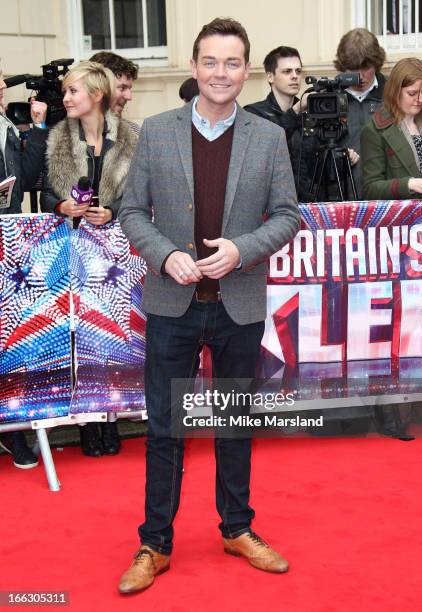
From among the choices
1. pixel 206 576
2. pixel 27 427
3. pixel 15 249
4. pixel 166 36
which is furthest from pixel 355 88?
pixel 166 36

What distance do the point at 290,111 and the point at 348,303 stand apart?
1.59 m

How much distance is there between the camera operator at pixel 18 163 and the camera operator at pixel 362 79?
81.4 inches

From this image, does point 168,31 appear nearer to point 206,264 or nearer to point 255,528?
point 255,528

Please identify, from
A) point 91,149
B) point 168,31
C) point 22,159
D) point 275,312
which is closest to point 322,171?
point 275,312

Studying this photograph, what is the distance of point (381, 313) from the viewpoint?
5.29m

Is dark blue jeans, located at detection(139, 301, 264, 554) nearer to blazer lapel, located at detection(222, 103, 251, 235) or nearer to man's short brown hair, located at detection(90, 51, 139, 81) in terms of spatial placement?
blazer lapel, located at detection(222, 103, 251, 235)

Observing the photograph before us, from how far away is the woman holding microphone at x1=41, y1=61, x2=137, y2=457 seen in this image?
511cm

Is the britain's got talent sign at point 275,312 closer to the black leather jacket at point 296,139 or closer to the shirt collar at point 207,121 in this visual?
the black leather jacket at point 296,139

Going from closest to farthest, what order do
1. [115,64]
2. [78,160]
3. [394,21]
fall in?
[78,160], [115,64], [394,21]

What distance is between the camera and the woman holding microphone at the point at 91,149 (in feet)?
16.8

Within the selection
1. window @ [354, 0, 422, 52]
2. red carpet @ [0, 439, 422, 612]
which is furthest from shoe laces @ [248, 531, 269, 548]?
window @ [354, 0, 422, 52]

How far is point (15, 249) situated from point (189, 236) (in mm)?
1588

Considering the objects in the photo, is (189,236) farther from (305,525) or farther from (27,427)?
(27,427)

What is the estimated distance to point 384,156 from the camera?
219 inches
